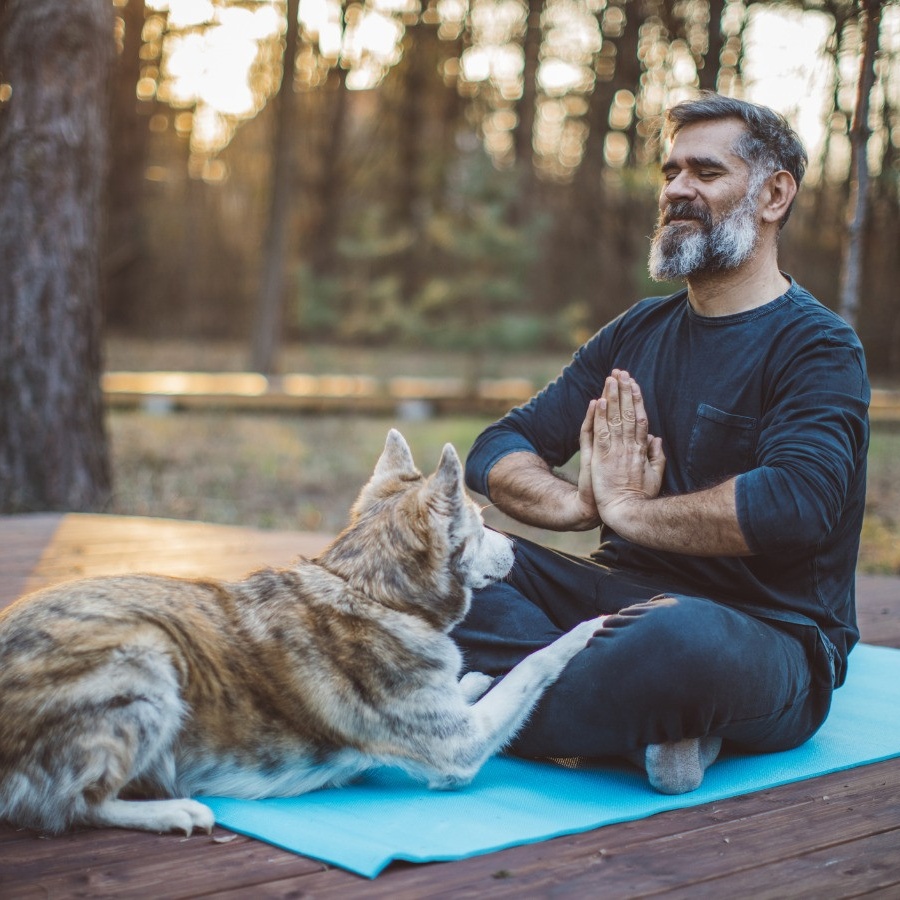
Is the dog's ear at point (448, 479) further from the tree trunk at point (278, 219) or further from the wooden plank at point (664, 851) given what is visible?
the tree trunk at point (278, 219)

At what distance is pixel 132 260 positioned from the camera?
23703mm

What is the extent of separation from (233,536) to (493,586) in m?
2.82

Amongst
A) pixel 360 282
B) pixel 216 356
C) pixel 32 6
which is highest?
pixel 32 6

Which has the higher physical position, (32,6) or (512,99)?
(512,99)

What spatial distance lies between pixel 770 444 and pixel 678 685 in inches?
27.5

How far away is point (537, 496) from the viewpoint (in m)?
3.60

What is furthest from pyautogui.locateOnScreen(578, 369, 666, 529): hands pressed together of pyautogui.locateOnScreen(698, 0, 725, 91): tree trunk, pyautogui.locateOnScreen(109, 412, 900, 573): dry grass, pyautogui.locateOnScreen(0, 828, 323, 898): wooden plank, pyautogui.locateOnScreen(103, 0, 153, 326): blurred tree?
pyautogui.locateOnScreen(103, 0, 153, 326): blurred tree

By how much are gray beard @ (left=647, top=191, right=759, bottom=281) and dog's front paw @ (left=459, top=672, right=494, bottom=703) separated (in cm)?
139

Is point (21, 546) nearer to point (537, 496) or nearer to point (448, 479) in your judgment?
point (537, 496)

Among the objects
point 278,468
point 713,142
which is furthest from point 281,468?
point 713,142

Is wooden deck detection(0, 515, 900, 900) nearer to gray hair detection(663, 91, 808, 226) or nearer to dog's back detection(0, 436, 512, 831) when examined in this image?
dog's back detection(0, 436, 512, 831)

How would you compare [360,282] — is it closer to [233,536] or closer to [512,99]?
[512,99]

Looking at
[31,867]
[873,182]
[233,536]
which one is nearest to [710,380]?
[31,867]

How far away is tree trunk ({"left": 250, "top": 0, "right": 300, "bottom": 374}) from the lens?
49.6ft
